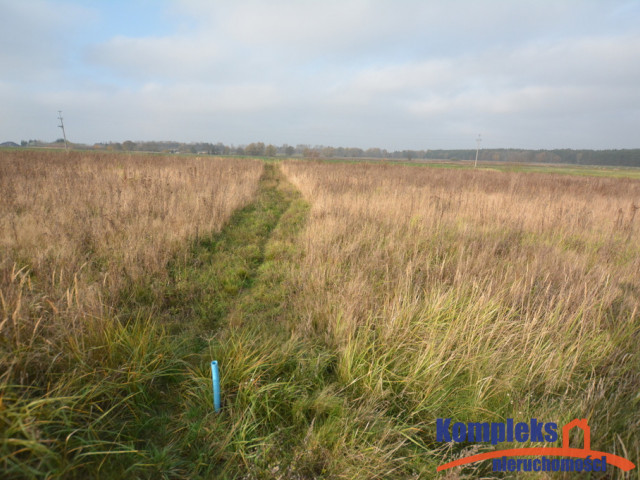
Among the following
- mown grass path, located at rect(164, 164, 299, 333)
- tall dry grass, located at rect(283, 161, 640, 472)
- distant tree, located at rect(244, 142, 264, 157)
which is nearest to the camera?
tall dry grass, located at rect(283, 161, 640, 472)

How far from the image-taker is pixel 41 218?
4.93 meters

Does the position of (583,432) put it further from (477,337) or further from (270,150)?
(270,150)

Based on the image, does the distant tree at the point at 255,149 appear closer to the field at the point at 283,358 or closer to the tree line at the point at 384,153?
the tree line at the point at 384,153

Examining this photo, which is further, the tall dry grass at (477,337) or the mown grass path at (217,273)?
the mown grass path at (217,273)

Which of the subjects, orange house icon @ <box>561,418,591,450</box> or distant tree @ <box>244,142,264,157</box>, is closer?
orange house icon @ <box>561,418,591,450</box>

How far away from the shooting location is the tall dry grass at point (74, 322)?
1.37 meters

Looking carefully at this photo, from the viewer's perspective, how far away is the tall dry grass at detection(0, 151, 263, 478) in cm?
137

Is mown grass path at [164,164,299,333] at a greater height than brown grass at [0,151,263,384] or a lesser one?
lesser

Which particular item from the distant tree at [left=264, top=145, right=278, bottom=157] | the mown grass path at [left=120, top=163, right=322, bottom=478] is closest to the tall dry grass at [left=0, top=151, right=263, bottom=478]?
the mown grass path at [left=120, top=163, right=322, bottom=478]

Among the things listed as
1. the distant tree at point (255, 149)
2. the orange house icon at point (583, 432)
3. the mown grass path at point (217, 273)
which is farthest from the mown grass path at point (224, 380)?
the distant tree at point (255, 149)

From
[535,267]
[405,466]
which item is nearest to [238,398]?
[405,466]

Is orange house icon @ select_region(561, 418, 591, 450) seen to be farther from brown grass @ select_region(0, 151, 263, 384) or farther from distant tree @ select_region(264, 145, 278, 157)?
distant tree @ select_region(264, 145, 278, 157)

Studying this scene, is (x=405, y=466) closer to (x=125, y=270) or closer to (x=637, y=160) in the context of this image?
(x=125, y=270)

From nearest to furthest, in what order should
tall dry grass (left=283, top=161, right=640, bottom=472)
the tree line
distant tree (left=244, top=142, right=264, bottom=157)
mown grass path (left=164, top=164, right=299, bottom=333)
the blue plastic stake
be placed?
the blue plastic stake → tall dry grass (left=283, top=161, right=640, bottom=472) → mown grass path (left=164, top=164, right=299, bottom=333) → the tree line → distant tree (left=244, top=142, right=264, bottom=157)
